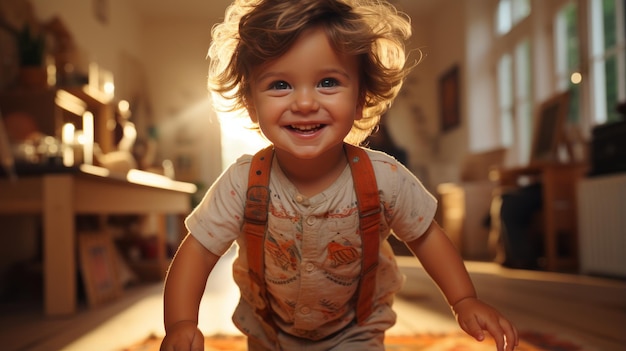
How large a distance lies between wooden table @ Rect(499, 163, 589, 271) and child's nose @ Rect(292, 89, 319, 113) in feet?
8.50

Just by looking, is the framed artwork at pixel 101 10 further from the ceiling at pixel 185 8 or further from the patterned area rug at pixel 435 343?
the patterned area rug at pixel 435 343

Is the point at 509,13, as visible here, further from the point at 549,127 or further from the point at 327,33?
the point at 327,33

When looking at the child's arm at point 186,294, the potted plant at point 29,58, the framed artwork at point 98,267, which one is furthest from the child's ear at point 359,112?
the potted plant at point 29,58

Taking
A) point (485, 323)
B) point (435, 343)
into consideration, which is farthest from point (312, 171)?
point (435, 343)

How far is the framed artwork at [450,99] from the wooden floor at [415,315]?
3.42m

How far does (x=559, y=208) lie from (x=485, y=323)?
2.54 metres

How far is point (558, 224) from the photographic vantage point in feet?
9.98

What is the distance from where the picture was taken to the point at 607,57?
3100mm

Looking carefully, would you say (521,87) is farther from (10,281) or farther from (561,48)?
(10,281)

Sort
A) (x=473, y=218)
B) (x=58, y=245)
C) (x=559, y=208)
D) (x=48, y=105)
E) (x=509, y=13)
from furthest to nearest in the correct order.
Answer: (x=509, y=13)
(x=473, y=218)
(x=559, y=208)
(x=48, y=105)
(x=58, y=245)

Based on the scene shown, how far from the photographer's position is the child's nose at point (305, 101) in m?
0.71

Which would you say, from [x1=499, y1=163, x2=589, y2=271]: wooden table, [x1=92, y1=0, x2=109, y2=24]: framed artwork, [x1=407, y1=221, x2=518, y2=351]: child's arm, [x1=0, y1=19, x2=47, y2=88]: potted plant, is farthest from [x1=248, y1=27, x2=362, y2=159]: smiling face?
[x1=92, y1=0, x2=109, y2=24]: framed artwork

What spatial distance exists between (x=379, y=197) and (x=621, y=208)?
6.67 ft

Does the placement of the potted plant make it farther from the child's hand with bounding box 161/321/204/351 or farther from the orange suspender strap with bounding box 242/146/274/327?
the child's hand with bounding box 161/321/204/351
